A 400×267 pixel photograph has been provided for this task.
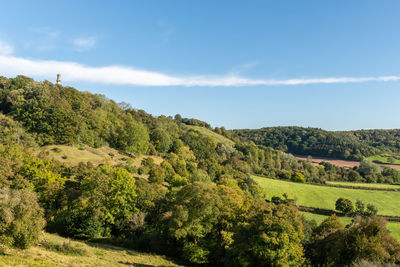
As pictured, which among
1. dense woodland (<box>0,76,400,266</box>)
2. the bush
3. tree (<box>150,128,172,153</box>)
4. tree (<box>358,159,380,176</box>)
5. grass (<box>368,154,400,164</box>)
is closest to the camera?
the bush

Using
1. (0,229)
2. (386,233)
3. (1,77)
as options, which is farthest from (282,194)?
(1,77)

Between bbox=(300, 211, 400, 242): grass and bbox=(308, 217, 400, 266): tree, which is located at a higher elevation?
bbox=(308, 217, 400, 266): tree

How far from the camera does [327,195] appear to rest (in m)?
86.1

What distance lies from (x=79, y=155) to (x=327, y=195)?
85.0 meters

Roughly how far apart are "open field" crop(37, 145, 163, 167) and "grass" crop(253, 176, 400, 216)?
54.7 meters

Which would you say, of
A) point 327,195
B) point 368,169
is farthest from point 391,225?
point 368,169

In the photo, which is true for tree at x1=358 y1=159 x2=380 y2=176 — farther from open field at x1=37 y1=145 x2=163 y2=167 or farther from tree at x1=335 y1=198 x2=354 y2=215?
open field at x1=37 y1=145 x2=163 y2=167

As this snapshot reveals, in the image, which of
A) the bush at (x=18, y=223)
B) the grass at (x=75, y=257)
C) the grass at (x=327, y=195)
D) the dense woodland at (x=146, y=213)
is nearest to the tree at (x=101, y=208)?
the dense woodland at (x=146, y=213)

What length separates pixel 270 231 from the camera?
2630cm

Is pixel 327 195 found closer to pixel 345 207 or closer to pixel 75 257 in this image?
pixel 345 207

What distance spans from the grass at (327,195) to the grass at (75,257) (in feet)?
204

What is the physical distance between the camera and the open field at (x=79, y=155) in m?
64.2

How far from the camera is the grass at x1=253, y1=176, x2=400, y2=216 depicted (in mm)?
76231

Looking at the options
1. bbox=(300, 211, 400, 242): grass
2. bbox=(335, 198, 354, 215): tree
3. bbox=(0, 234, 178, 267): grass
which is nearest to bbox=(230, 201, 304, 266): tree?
bbox=(0, 234, 178, 267): grass
